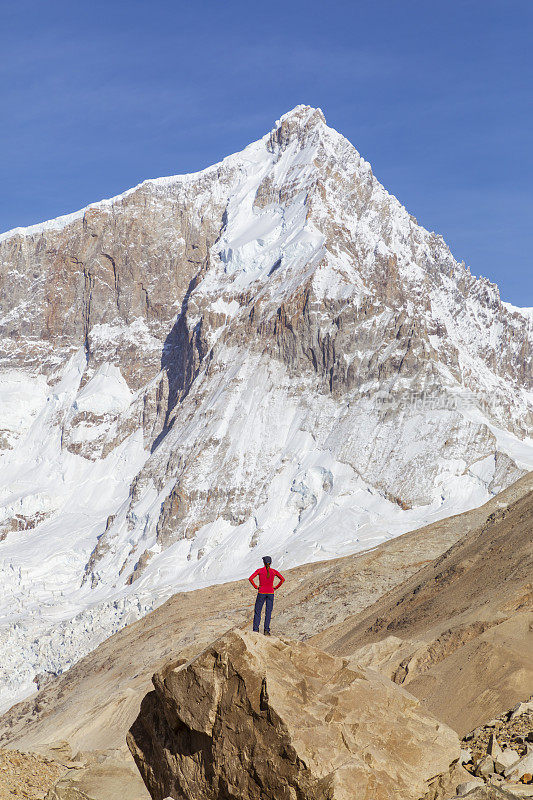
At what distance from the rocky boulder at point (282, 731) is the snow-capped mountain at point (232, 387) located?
78.9 meters

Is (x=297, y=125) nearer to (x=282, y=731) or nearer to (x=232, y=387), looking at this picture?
(x=232, y=387)

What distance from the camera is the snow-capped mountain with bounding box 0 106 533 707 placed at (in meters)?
100

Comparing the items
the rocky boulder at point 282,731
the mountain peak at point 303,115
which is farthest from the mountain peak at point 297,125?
the rocky boulder at point 282,731

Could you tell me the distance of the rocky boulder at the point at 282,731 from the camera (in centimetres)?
987

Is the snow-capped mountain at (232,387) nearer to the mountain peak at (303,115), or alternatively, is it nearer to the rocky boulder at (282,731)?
the mountain peak at (303,115)

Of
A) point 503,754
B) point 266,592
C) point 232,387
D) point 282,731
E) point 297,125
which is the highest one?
point 297,125

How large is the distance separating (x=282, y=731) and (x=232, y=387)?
4391 inches

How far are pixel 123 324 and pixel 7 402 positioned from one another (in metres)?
25.1

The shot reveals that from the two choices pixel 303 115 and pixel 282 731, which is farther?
pixel 303 115

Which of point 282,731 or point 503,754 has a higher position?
point 282,731

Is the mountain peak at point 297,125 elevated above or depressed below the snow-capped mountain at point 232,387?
above

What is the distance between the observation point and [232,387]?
121375mm

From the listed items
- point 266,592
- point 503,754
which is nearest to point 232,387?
point 266,592

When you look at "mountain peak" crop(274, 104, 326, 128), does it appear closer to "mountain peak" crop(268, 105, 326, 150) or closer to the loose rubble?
"mountain peak" crop(268, 105, 326, 150)
